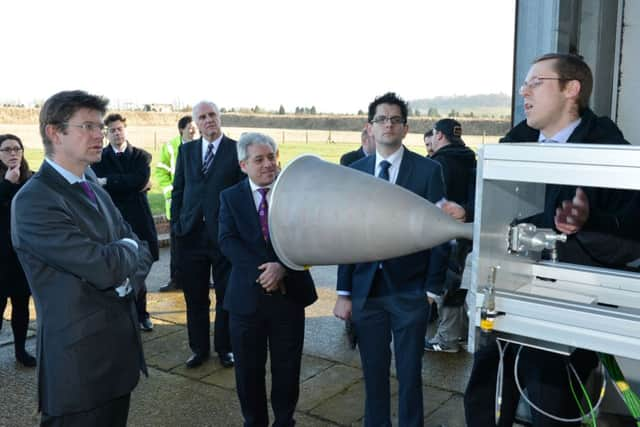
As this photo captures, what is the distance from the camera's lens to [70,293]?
2.58m

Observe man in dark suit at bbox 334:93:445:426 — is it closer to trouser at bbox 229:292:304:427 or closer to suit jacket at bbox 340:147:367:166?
trouser at bbox 229:292:304:427

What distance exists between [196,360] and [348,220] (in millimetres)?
3746

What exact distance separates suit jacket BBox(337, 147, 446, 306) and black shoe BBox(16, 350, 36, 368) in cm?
310

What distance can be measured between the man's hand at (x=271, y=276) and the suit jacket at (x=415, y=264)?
47 centimetres

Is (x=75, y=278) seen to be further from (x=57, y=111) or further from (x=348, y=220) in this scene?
(x=348, y=220)

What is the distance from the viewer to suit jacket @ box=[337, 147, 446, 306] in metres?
3.48

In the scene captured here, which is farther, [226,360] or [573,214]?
[226,360]

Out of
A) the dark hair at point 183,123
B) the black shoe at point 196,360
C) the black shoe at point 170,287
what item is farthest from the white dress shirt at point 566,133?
the black shoe at point 170,287

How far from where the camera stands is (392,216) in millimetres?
1696

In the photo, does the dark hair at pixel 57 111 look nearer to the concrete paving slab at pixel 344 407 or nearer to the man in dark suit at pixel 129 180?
the concrete paving slab at pixel 344 407

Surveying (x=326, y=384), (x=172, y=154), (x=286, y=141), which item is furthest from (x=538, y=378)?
(x=286, y=141)

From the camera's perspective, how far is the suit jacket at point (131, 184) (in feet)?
19.2

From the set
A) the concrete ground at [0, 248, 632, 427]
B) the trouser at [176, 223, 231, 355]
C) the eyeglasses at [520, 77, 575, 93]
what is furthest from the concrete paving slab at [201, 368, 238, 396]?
the eyeglasses at [520, 77, 575, 93]

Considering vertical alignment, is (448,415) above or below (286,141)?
below
